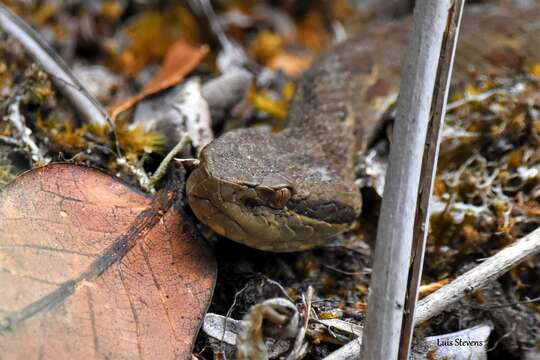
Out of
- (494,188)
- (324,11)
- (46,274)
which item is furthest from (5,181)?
(324,11)

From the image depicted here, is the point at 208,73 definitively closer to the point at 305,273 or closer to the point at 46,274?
the point at 305,273

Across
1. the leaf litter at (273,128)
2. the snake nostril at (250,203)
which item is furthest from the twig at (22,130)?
the snake nostril at (250,203)

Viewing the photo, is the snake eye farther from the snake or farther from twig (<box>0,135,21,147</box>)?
twig (<box>0,135,21,147</box>)

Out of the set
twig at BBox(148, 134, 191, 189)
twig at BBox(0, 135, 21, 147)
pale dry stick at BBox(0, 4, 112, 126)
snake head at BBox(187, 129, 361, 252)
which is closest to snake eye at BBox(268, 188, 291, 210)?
snake head at BBox(187, 129, 361, 252)

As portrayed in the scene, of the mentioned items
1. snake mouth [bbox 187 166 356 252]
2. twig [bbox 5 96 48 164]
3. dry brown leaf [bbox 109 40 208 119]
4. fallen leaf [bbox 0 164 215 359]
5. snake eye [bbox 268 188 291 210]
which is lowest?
fallen leaf [bbox 0 164 215 359]

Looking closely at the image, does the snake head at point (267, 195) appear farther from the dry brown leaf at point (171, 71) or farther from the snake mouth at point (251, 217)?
the dry brown leaf at point (171, 71)

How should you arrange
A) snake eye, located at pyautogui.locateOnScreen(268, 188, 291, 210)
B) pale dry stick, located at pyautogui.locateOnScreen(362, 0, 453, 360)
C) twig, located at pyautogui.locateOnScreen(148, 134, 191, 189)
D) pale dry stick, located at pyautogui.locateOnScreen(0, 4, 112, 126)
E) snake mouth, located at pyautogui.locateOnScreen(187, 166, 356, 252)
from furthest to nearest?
pale dry stick, located at pyautogui.locateOnScreen(0, 4, 112, 126), twig, located at pyautogui.locateOnScreen(148, 134, 191, 189), snake eye, located at pyautogui.locateOnScreen(268, 188, 291, 210), snake mouth, located at pyautogui.locateOnScreen(187, 166, 356, 252), pale dry stick, located at pyautogui.locateOnScreen(362, 0, 453, 360)
